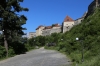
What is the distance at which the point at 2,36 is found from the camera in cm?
3294

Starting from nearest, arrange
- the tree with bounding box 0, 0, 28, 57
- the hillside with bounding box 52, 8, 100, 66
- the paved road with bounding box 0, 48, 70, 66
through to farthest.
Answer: the hillside with bounding box 52, 8, 100, 66
the paved road with bounding box 0, 48, 70, 66
the tree with bounding box 0, 0, 28, 57

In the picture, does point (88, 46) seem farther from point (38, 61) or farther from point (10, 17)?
point (10, 17)

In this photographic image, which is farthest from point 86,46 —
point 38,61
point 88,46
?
point 38,61

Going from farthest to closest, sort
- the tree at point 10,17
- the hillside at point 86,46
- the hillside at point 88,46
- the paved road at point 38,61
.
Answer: the tree at point 10,17 → the paved road at point 38,61 → the hillside at point 86,46 → the hillside at point 88,46

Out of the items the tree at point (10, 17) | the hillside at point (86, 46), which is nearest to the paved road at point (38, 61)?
the hillside at point (86, 46)

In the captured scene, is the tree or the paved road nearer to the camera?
the paved road

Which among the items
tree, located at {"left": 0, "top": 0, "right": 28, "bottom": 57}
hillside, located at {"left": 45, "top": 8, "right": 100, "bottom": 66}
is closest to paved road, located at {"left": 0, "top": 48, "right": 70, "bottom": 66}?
hillside, located at {"left": 45, "top": 8, "right": 100, "bottom": 66}

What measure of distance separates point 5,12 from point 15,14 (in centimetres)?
231

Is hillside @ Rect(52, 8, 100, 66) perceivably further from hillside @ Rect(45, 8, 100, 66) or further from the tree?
the tree

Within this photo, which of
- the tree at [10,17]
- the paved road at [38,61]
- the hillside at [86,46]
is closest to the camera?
the hillside at [86,46]

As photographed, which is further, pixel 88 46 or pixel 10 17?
pixel 10 17

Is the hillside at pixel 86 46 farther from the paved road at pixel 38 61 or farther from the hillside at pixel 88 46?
the paved road at pixel 38 61

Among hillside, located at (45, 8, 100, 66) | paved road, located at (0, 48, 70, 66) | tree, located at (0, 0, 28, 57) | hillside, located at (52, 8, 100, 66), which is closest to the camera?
hillside, located at (52, 8, 100, 66)

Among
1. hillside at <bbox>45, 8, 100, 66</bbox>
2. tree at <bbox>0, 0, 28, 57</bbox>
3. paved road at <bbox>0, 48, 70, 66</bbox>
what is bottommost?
paved road at <bbox>0, 48, 70, 66</bbox>
